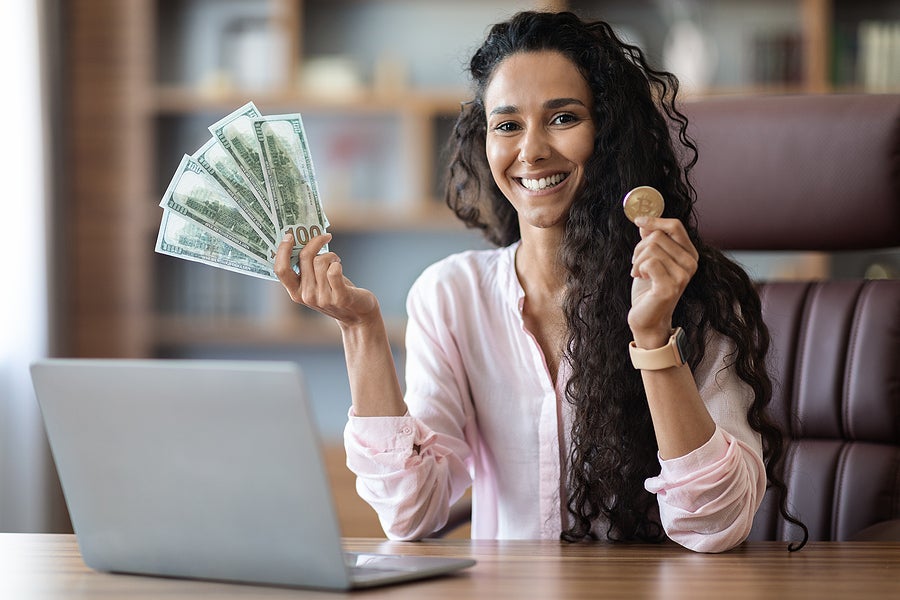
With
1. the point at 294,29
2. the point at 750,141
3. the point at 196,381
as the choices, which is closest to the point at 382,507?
the point at 196,381

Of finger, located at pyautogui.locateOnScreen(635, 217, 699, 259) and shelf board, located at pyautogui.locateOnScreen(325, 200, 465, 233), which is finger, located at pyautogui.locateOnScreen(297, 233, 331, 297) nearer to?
finger, located at pyautogui.locateOnScreen(635, 217, 699, 259)

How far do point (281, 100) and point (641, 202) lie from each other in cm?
274

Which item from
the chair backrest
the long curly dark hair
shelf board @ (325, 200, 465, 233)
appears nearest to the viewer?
the long curly dark hair

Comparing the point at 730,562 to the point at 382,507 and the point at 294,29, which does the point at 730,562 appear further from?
the point at 294,29

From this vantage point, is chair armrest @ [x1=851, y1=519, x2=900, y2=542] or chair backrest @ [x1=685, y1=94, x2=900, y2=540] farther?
chair backrest @ [x1=685, y1=94, x2=900, y2=540]

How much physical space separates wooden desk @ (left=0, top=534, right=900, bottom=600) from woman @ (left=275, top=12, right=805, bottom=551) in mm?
117

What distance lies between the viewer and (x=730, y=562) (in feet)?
4.02

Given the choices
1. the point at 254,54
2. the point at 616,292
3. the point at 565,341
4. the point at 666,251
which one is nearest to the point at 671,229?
the point at 666,251

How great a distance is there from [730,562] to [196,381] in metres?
0.61

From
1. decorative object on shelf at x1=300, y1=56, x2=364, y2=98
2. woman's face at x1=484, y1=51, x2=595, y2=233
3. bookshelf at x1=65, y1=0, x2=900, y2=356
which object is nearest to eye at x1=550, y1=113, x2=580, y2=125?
woman's face at x1=484, y1=51, x2=595, y2=233

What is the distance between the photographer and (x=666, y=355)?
132cm

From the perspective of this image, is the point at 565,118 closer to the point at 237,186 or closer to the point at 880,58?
the point at 237,186

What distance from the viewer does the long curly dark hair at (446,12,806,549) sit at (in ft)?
4.98

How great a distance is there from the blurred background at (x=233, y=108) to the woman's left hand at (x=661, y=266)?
2.47 m
